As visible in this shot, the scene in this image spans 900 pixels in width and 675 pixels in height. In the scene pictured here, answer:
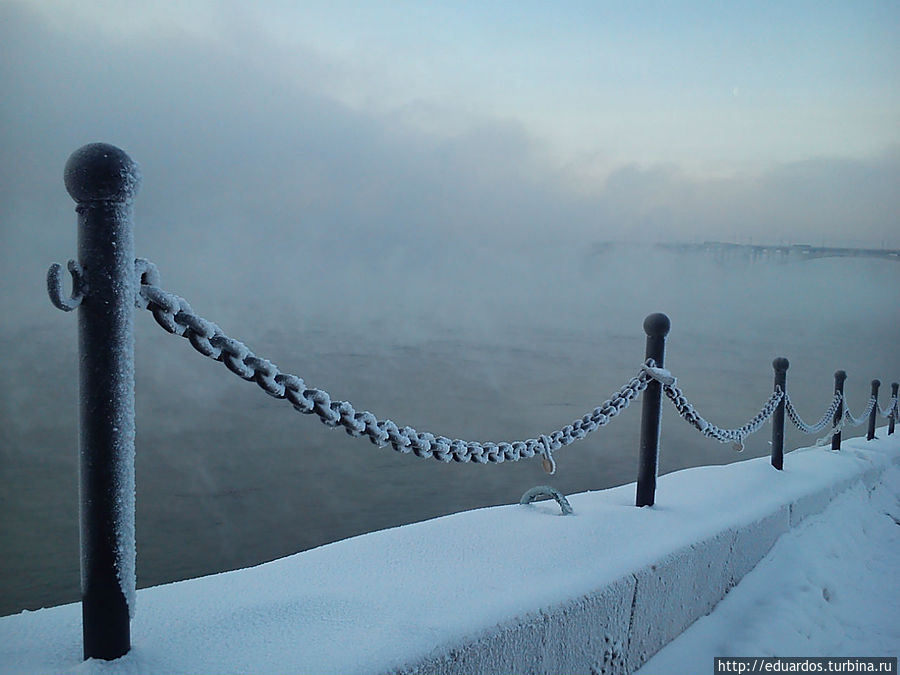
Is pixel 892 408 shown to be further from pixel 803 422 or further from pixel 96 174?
pixel 96 174

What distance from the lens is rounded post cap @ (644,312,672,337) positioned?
351 cm

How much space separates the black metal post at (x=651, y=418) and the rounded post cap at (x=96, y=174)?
8.94ft

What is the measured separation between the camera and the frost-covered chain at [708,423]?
3.56 meters

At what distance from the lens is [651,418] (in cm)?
351

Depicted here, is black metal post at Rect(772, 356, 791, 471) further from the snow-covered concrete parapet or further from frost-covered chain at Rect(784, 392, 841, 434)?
the snow-covered concrete parapet

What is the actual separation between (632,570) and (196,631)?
1.63 m

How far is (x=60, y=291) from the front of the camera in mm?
1414

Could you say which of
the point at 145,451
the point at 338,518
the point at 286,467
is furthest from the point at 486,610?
the point at 145,451

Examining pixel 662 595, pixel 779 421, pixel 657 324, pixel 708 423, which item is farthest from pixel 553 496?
pixel 779 421

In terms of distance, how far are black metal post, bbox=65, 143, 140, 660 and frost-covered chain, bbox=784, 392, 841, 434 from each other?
5.00 m

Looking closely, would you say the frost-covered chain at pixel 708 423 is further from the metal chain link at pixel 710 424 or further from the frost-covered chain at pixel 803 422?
the frost-covered chain at pixel 803 422

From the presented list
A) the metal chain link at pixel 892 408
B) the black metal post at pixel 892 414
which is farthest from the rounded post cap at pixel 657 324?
the black metal post at pixel 892 414

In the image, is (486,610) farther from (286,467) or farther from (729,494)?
(286,467)

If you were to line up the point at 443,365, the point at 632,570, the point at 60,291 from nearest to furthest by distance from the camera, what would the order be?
1. the point at 60,291
2. the point at 632,570
3. the point at 443,365
